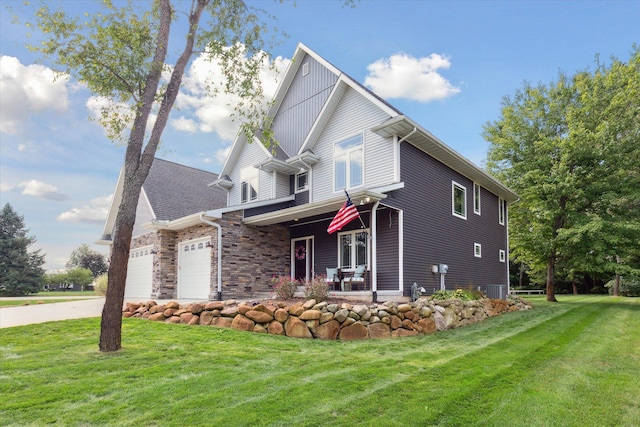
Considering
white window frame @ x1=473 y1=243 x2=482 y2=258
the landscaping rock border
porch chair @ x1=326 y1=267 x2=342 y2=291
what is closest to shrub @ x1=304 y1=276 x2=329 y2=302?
the landscaping rock border

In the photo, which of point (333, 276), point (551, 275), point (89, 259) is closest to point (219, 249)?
point (333, 276)

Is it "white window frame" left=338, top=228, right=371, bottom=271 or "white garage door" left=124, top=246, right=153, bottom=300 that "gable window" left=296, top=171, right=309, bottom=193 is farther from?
"white garage door" left=124, top=246, right=153, bottom=300

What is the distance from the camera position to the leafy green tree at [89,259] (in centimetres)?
5884

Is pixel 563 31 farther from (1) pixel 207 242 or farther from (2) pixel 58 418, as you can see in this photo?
(2) pixel 58 418

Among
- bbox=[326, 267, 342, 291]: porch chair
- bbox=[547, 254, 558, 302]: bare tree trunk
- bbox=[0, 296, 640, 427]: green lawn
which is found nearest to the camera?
bbox=[0, 296, 640, 427]: green lawn

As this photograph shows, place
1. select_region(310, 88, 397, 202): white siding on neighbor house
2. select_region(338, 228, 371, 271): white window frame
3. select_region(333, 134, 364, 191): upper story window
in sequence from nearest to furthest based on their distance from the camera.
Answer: select_region(310, 88, 397, 202): white siding on neighbor house, select_region(338, 228, 371, 271): white window frame, select_region(333, 134, 364, 191): upper story window

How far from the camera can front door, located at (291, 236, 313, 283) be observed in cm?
1384

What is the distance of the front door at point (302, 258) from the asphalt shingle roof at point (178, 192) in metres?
4.99

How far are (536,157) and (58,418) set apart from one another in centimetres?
2031

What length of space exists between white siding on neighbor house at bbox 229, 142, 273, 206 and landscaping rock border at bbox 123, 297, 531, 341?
6355 millimetres

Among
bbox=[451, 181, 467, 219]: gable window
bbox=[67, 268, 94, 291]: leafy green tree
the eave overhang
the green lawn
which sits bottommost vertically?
bbox=[67, 268, 94, 291]: leafy green tree

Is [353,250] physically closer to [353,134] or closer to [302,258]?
[302,258]

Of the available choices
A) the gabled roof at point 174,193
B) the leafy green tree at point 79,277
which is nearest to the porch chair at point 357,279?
the gabled roof at point 174,193

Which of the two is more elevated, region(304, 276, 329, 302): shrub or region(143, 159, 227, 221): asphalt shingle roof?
region(143, 159, 227, 221): asphalt shingle roof
